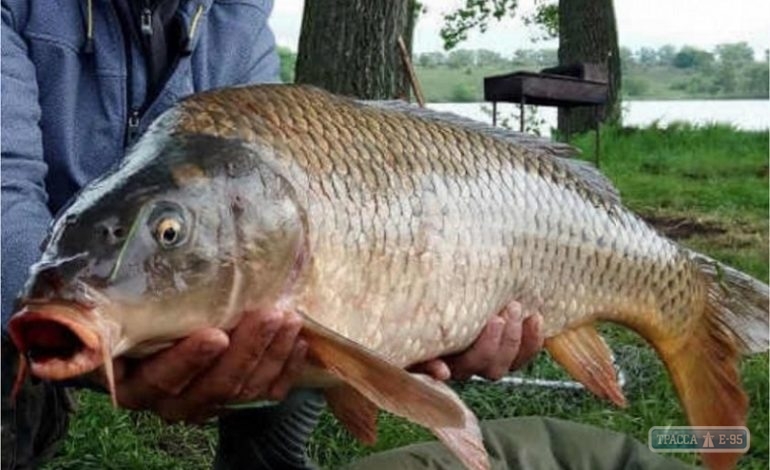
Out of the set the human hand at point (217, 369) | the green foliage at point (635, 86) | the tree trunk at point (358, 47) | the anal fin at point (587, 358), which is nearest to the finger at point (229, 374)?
the human hand at point (217, 369)

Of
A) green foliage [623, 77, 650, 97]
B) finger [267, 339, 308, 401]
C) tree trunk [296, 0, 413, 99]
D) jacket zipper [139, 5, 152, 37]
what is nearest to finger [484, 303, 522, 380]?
finger [267, 339, 308, 401]

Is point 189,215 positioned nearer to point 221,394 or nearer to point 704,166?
point 221,394

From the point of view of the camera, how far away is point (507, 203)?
1.69 meters

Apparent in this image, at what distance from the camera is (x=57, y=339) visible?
48.7 inches

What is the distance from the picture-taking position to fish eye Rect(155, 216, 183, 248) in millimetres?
1332

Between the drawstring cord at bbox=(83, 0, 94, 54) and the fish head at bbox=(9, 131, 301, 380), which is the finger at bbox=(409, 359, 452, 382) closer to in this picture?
the fish head at bbox=(9, 131, 301, 380)

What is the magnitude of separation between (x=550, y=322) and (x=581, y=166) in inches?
8.5

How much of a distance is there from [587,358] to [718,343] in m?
0.21

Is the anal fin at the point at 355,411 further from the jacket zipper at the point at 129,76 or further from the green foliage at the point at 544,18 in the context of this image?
the green foliage at the point at 544,18

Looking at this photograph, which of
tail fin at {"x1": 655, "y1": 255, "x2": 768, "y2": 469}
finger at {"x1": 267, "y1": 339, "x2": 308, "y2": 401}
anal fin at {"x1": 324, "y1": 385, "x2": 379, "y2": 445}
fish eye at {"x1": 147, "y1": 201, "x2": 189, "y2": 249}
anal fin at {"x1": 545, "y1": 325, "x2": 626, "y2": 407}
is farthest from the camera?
tail fin at {"x1": 655, "y1": 255, "x2": 768, "y2": 469}

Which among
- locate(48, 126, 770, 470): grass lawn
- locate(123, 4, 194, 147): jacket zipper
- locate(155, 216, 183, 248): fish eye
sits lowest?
locate(48, 126, 770, 470): grass lawn

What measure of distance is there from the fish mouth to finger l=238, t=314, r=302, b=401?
0.23 m

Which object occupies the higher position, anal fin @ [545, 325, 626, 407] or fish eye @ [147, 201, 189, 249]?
fish eye @ [147, 201, 189, 249]

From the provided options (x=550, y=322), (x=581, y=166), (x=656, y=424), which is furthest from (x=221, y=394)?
(x=656, y=424)
